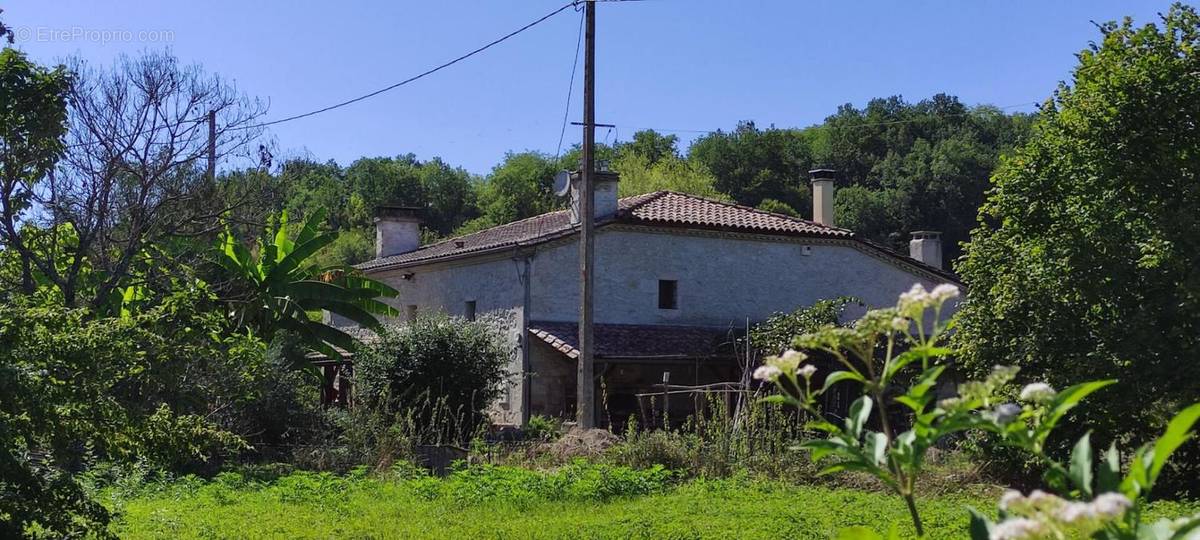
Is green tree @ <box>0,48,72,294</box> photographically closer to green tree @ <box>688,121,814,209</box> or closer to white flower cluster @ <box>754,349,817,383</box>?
white flower cluster @ <box>754,349,817,383</box>

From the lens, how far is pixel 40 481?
768 cm

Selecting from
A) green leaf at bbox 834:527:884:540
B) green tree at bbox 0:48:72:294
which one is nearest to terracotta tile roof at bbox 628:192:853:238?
green tree at bbox 0:48:72:294

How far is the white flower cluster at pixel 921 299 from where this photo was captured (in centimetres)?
345

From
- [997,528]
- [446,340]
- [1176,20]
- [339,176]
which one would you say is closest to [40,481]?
[997,528]

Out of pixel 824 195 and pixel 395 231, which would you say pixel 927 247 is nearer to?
pixel 824 195

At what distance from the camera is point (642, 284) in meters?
27.2

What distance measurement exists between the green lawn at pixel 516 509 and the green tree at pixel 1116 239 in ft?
6.26

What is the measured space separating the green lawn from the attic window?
525 inches

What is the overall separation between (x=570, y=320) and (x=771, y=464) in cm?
1189

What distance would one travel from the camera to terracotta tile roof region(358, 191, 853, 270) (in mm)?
27236

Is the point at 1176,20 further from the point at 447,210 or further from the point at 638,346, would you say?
the point at 447,210

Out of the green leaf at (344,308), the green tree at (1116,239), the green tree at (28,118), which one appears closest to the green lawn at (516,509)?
the green tree at (1116,239)

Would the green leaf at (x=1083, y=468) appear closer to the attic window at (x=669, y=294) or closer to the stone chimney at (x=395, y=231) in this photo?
the attic window at (x=669, y=294)

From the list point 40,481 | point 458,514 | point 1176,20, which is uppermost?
point 1176,20
